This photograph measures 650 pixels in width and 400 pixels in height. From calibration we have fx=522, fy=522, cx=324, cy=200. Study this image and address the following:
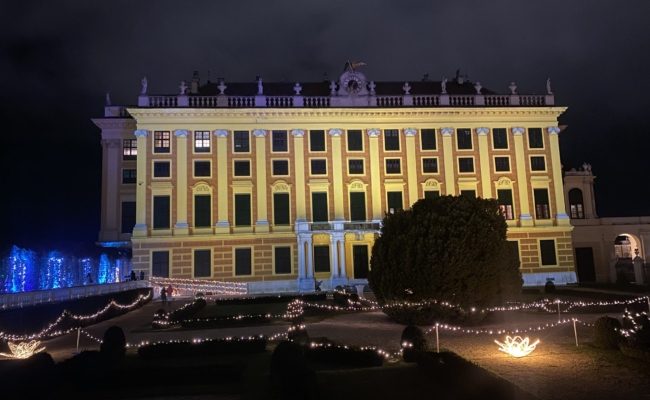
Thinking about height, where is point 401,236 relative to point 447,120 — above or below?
below

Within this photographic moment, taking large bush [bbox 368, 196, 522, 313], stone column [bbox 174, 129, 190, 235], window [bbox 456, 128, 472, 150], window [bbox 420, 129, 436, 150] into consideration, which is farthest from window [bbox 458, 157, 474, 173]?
large bush [bbox 368, 196, 522, 313]

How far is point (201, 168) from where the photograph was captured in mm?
40688

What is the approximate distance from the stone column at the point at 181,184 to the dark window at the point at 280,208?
676 centimetres

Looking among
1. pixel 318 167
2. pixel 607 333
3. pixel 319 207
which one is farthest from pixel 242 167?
pixel 607 333

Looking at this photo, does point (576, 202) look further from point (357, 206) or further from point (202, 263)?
point (202, 263)

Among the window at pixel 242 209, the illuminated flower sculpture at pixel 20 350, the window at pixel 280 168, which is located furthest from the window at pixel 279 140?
the illuminated flower sculpture at pixel 20 350

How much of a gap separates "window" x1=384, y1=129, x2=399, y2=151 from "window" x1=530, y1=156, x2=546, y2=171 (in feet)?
37.5

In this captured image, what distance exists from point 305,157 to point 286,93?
798 centimetres

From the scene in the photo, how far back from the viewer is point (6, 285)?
132ft

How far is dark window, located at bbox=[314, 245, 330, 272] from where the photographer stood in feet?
131

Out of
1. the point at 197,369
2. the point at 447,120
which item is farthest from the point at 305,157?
the point at 197,369

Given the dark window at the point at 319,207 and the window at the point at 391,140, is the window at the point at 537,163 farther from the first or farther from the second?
the dark window at the point at 319,207

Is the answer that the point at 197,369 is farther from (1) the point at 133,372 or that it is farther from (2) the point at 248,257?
(2) the point at 248,257

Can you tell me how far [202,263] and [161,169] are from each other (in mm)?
7970
